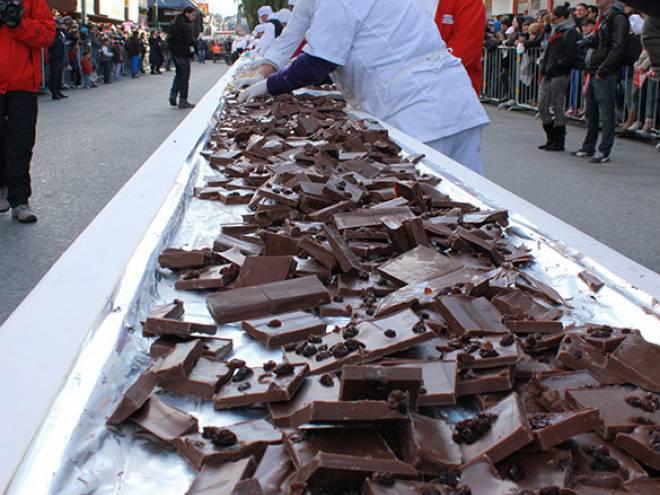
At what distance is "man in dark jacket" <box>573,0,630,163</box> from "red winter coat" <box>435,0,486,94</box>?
11.1ft

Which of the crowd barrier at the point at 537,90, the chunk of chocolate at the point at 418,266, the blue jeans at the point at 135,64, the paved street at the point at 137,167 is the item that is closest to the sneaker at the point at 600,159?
the paved street at the point at 137,167

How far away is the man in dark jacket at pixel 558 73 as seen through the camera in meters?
8.80

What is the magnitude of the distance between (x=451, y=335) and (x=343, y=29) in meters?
2.44

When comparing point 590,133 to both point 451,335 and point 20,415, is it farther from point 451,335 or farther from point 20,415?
point 20,415

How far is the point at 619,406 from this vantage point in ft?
3.67

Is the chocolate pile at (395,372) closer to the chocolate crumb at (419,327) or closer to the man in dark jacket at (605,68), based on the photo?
the chocolate crumb at (419,327)

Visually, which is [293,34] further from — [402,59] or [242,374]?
[242,374]

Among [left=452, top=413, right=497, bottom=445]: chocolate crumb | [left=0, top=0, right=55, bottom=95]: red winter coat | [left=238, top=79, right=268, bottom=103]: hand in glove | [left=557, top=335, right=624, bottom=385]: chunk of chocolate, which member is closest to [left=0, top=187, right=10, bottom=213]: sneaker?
[left=0, top=0, right=55, bottom=95]: red winter coat

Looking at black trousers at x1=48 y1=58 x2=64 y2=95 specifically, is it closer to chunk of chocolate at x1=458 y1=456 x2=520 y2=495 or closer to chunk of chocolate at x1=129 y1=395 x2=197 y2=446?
chunk of chocolate at x1=129 y1=395 x2=197 y2=446

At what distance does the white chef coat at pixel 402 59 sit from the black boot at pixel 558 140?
5.50 metres

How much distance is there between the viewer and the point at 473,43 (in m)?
4.65

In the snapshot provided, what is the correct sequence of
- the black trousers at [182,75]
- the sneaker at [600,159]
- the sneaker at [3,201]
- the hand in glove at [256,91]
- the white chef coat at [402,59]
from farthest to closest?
the black trousers at [182,75]
the sneaker at [600,159]
the sneaker at [3,201]
the hand in glove at [256,91]
the white chef coat at [402,59]

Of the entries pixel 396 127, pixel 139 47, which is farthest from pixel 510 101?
pixel 139 47

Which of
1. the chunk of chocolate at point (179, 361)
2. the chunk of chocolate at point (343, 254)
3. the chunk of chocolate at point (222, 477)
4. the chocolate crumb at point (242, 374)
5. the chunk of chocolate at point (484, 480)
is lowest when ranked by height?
the chunk of chocolate at point (222, 477)
